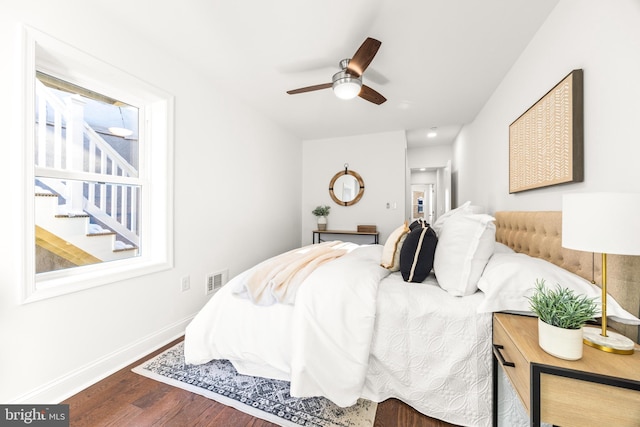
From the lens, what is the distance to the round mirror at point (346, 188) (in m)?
4.72

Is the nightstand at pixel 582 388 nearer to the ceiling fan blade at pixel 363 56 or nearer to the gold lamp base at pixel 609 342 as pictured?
the gold lamp base at pixel 609 342

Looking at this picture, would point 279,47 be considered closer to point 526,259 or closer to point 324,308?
point 324,308

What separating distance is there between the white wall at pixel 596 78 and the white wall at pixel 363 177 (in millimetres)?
2176

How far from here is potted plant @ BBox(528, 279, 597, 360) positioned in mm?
867

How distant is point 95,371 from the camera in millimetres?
1735

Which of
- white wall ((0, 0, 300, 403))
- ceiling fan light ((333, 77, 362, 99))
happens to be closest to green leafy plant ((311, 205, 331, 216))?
white wall ((0, 0, 300, 403))

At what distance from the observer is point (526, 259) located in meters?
1.37

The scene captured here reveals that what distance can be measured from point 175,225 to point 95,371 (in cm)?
115

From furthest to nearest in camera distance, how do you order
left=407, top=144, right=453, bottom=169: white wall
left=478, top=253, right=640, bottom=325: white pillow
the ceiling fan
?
1. left=407, top=144, right=453, bottom=169: white wall
2. the ceiling fan
3. left=478, top=253, right=640, bottom=325: white pillow

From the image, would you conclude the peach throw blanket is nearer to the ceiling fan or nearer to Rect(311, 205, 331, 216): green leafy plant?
the ceiling fan

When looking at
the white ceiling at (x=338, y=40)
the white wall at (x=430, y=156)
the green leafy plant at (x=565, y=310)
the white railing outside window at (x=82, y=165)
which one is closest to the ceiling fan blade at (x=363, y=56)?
the white ceiling at (x=338, y=40)

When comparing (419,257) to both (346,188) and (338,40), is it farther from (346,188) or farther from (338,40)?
(346,188)

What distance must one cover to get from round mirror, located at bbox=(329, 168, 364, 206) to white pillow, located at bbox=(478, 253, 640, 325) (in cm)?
344

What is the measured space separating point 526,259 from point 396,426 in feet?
3.61
